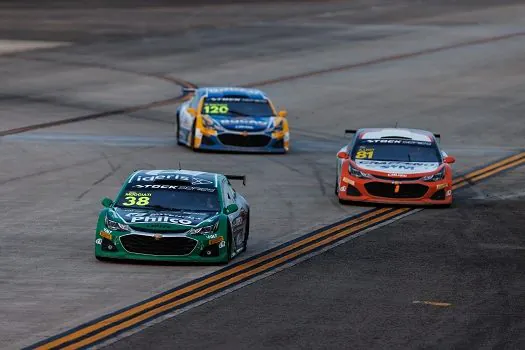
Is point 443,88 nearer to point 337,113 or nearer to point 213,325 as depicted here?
point 337,113

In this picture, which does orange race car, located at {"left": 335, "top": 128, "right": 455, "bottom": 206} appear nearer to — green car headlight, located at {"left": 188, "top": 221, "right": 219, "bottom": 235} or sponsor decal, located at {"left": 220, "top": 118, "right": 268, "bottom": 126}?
sponsor decal, located at {"left": 220, "top": 118, "right": 268, "bottom": 126}

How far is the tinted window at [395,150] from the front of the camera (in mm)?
30906

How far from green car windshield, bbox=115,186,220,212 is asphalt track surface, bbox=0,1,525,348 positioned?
3.37 ft

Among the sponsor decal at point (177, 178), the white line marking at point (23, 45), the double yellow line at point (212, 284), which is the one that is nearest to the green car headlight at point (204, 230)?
the double yellow line at point (212, 284)

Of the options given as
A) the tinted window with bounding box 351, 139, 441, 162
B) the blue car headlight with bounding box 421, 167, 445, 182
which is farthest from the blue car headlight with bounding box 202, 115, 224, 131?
the blue car headlight with bounding box 421, 167, 445, 182

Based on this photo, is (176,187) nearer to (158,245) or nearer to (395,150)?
(158,245)

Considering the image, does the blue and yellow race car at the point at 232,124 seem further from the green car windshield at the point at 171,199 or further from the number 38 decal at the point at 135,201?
the number 38 decal at the point at 135,201

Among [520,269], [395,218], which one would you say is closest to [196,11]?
[395,218]

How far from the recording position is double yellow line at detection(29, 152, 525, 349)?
1734 centimetres

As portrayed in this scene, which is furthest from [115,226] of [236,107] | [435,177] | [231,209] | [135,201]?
[236,107]

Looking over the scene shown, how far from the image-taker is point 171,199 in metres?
23.2

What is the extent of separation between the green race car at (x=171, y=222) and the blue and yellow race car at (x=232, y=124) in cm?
1373

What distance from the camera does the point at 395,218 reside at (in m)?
28.5

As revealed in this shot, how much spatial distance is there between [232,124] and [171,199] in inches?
580
